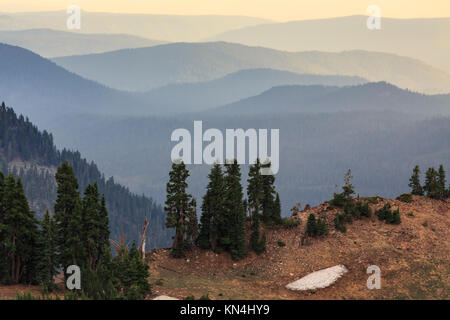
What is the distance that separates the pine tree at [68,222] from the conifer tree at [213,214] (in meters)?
14.3

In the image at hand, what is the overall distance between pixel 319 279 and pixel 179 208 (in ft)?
58.6

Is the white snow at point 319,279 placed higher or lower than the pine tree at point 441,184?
lower

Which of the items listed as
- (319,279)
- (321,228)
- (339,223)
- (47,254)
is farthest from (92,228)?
(339,223)

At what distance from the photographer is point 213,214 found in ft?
196

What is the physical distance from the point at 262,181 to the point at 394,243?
1741cm

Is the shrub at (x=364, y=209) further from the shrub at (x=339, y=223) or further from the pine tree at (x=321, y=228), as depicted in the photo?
the pine tree at (x=321, y=228)

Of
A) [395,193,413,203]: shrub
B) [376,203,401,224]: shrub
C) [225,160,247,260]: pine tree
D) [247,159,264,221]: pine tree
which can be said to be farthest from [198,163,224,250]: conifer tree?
[395,193,413,203]: shrub

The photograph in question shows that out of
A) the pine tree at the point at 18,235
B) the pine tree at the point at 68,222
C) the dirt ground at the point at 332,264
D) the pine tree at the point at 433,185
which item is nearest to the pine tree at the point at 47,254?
the pine tree at the point at 68,222

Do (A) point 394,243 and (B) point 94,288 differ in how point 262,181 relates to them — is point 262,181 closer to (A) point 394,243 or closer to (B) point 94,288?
(A) point 394,243

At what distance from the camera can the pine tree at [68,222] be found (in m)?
52.1

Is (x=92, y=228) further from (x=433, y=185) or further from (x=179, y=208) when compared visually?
(x=433, y=185)
